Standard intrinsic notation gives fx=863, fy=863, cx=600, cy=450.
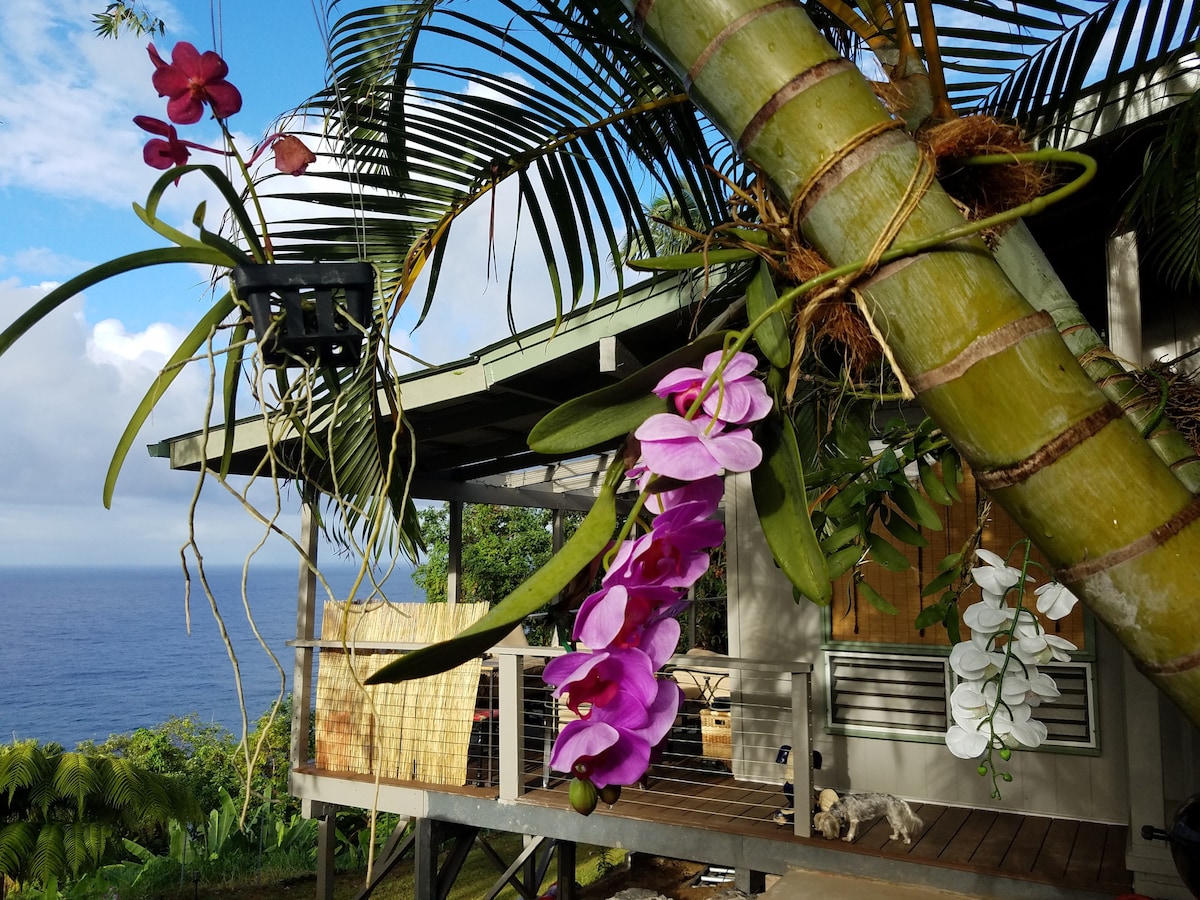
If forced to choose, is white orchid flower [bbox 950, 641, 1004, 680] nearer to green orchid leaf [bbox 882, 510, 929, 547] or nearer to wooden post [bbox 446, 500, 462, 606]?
green orchid leaf [bbox 882, 510, 929, 547]

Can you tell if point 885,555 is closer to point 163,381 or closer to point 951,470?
point 951,470

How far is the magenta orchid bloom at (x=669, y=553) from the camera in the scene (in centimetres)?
41

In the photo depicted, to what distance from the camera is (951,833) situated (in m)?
4.38

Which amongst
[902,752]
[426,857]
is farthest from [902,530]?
[426,857]

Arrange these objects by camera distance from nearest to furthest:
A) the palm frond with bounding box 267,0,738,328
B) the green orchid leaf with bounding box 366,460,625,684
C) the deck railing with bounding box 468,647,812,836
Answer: the green orchid leaf with bounding box 366,460,625,684 < the palm frond with bounding box 267,0,738,328 < the deck railing with bounding box 468,647,812,836

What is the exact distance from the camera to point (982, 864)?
12.9 feet

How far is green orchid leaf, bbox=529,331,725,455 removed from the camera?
422mm

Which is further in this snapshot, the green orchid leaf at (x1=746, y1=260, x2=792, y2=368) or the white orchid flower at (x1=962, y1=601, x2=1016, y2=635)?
the white orchid flower at (x1=962, y1=601, x2=1016, y2=635)

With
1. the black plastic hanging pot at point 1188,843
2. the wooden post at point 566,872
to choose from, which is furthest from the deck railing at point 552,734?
the black plastic hanging pot at point 1188,843

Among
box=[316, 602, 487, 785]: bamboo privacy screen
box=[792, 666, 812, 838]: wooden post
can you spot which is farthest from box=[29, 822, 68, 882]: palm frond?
box=[792, 666, 812, 838]: wooden post

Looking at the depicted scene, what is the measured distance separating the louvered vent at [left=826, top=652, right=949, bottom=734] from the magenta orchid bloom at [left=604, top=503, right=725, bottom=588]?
17.0 ft

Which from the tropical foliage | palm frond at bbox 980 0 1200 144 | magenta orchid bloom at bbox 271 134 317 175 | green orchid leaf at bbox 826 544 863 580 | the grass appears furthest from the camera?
the grass

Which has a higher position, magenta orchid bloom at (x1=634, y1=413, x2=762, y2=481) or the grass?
magenta orchid bloom at (x1=634, y1=413, x2=762, y2=481)

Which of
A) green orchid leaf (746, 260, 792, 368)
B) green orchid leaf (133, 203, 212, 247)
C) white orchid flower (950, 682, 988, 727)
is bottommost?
Answer: white orchid flower (950, 682, 988, 727)
